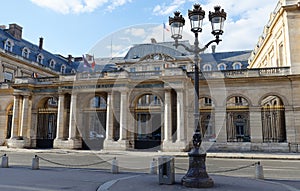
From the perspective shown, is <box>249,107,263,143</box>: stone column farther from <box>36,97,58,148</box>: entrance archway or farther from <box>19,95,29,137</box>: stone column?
<box>19,95,29,137</box>: stone column

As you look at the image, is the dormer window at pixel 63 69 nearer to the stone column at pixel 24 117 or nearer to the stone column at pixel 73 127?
the stone column at pixel 24 117

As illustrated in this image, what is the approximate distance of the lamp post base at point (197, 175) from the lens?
8102mm

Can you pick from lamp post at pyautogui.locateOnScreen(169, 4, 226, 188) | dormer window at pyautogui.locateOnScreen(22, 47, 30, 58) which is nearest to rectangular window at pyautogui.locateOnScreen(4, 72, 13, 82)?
dormer window at pyautogui.locateOnScreen(22, 47, 30, 58)

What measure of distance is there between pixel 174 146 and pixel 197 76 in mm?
15122

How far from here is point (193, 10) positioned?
932 cm

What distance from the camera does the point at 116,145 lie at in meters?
24.9

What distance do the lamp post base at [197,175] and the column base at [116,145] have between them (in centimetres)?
1668

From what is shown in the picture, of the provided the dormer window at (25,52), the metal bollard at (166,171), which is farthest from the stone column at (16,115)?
the metal bollard at (166,171)

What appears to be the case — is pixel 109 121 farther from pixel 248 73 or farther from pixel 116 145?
pixel 248 73

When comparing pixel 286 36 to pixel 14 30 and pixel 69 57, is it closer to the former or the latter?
pixel 14 30

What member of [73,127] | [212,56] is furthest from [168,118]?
[212,56]

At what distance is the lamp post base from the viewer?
8.10m

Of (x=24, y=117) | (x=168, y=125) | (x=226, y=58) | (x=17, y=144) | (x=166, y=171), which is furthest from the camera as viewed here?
(x=226, y=58)

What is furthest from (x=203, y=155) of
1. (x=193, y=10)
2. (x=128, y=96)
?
(x=128, y=96)
